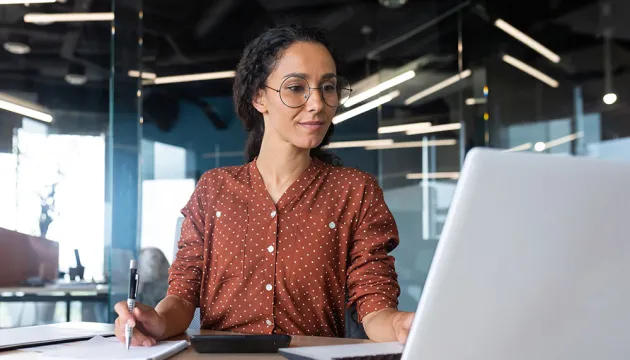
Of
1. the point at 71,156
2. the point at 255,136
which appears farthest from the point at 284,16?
the point at 255,136

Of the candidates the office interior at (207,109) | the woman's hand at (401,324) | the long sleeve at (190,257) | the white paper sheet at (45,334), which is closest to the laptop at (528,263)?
the woman's hand at (401,324)

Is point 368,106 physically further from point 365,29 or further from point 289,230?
point 289,230

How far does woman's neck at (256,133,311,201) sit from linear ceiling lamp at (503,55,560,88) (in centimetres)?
289

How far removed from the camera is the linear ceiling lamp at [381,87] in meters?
4.24

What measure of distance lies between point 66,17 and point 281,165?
2776mm

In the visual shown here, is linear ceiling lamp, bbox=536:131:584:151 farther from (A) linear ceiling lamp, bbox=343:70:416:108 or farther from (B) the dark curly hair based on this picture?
(B) the dark curly hair

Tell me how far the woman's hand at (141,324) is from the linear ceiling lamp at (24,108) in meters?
2.96

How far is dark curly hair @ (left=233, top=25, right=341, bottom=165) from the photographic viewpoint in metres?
Answer: 1.77

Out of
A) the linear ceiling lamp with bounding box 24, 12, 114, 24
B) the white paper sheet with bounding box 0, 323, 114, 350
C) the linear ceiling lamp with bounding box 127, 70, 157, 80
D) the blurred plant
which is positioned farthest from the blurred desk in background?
the white paper sheet with bounding box 0, 323, 114, 350

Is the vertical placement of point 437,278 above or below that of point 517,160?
below

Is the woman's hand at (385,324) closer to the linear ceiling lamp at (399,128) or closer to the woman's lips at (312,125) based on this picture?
the woman's lips at (312,125)

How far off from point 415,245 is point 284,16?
5.43 ft

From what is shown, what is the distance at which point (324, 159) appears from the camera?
1.93m

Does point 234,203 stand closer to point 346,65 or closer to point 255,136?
point 255,136
